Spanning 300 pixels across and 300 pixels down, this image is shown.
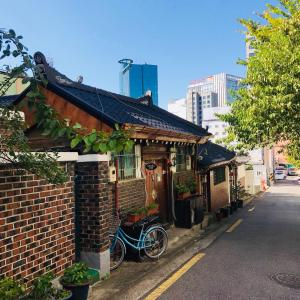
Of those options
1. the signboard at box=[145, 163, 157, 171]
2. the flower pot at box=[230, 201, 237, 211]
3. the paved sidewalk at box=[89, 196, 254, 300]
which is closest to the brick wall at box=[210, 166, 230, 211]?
the flower pot at box=[230, 201, 237, 211]

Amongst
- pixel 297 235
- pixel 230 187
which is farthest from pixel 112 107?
pixel 230 187

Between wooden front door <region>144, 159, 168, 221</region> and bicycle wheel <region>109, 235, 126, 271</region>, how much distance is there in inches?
111

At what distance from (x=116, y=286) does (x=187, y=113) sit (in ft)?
504

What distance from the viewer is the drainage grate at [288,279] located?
249 inches

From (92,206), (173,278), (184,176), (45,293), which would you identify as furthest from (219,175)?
(45,293)

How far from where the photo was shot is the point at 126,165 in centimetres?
934

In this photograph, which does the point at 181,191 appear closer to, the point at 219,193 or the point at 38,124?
the point at 219,193

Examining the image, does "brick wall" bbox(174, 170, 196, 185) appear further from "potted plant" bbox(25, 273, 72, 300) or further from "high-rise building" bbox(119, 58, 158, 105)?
"high-rise building" bbox(119, 58, 158, 105)

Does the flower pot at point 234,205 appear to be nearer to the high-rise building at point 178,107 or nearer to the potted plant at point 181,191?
the potted plant at point 181,191

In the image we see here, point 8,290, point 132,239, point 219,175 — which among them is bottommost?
point 132,239

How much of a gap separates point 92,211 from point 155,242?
2175mm

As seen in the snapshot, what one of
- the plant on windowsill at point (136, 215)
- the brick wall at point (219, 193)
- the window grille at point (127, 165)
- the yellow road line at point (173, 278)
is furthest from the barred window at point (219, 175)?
A: the plant on windowsill at point (136, 215)

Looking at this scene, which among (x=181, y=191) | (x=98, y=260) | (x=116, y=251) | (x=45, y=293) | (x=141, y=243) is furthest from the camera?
(x=181, y=191)

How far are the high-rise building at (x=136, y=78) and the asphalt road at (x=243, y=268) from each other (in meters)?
13.6
